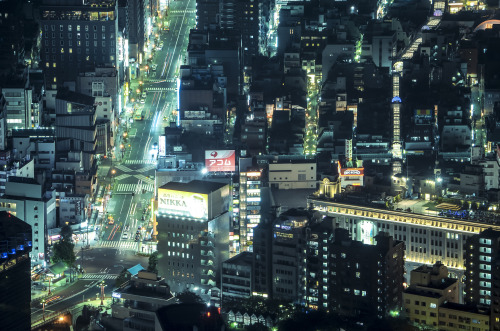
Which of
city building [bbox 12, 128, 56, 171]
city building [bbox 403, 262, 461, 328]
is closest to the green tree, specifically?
city building [bbox 12, 128, 56, 171]

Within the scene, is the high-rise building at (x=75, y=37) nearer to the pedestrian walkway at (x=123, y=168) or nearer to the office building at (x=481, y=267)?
the pedestrian walkway at (x=123, y=168)

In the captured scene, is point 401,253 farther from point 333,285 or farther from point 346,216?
point 346,216

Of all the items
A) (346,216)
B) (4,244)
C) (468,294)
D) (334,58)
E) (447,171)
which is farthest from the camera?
(334,58)

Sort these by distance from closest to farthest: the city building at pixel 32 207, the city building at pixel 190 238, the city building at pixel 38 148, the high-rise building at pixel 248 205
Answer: the city building at pixel 190 238, the city building at pixel 32 207, the high-rise building at pixel 248 205, the city building at pixel 38 148

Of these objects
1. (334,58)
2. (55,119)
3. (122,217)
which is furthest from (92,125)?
(334,58)

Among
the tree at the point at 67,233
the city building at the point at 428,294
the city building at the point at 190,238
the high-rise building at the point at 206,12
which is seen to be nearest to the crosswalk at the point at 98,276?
the city building at the point at 190,238

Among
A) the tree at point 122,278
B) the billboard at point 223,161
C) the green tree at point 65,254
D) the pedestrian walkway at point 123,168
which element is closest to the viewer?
the tree at point 122,278

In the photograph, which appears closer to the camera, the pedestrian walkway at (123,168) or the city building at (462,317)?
the city building at (462,317)

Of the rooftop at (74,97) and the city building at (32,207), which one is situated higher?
the rooftop at (74,97)
